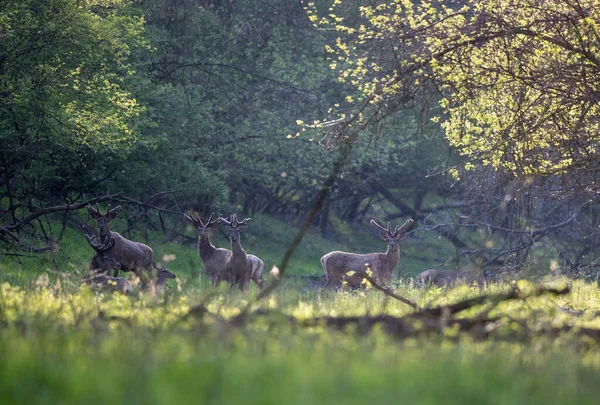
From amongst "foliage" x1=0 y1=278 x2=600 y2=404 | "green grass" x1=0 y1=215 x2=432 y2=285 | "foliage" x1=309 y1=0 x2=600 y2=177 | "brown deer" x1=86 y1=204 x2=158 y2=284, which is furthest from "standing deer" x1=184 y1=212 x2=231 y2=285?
"foliage" x1=0 y1=278 x2=600 y2=404

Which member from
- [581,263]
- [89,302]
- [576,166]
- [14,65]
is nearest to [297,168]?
[581,263]

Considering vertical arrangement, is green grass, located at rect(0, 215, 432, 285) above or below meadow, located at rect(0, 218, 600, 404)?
below

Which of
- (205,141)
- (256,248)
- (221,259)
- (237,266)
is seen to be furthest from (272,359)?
(256,248)

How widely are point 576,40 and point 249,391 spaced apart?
997cm

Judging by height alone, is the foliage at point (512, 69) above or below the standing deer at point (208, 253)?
above

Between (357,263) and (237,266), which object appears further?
(357,263)

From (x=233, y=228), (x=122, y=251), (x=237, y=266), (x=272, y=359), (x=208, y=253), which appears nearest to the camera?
(x=272, y=359)

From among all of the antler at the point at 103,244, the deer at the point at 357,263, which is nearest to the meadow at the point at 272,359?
the antler at the point at 103,244

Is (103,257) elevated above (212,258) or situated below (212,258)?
above

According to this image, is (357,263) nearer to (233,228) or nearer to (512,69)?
(233,228)

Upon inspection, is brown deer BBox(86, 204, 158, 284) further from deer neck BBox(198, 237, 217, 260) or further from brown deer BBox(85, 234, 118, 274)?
deer neck BBox(198, 237, 217, 260)

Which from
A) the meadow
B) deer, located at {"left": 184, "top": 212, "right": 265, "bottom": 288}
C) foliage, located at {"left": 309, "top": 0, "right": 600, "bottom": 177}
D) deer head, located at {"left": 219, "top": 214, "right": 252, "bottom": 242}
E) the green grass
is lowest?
the green grass

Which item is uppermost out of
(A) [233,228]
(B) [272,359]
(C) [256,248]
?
(B) [272,359]

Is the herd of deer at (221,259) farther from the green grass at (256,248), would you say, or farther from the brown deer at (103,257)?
the green grass at (256,248)
